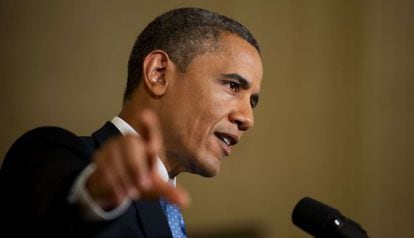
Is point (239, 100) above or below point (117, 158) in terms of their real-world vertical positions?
above

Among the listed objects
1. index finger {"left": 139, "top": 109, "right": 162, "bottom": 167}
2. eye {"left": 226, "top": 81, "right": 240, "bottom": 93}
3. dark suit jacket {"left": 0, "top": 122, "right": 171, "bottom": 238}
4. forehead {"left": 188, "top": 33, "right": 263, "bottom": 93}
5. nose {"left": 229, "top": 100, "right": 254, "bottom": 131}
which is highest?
forehead {"left": 188, "top": 33, "right": 263, "bottom": 93}

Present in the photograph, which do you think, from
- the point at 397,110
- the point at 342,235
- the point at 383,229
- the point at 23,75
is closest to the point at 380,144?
the point at 397,110

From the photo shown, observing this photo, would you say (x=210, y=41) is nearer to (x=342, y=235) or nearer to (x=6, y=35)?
(x=342, y=235)

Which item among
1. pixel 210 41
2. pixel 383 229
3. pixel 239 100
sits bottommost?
pixel 383 229

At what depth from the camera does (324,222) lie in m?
0.80

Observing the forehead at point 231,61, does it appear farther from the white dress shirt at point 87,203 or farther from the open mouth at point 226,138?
the white dress shirt at point 87,203

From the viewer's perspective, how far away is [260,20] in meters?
1.33

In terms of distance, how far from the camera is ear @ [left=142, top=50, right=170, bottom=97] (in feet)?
3.02

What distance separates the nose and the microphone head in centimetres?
20

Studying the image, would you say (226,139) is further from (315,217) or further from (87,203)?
(87,203)

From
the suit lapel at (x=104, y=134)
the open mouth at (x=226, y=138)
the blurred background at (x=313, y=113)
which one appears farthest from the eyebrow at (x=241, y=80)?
the blurred background at (x=313, y=113)

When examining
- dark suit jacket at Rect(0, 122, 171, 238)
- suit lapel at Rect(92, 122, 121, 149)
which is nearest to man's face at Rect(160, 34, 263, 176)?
suit lapel at Rect(92, 122, 121, 149)

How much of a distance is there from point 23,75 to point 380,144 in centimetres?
105

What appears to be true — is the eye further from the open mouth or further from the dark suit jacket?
the dark suit jacket
